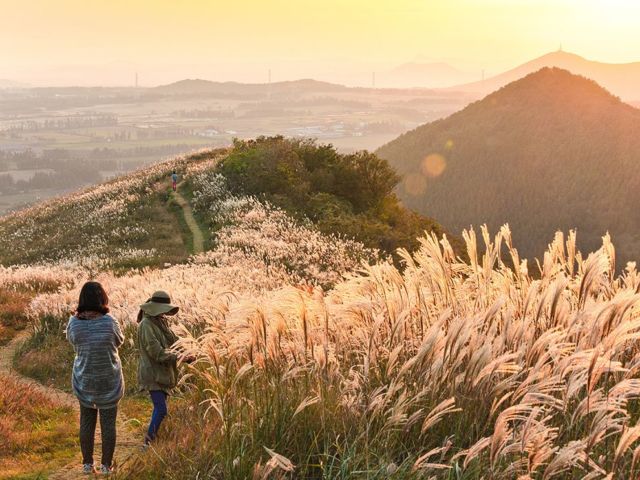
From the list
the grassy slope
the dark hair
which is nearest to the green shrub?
the grassy slope

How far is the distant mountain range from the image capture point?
509ft

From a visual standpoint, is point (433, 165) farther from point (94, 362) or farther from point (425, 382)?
point (425, 382)

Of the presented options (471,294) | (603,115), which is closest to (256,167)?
(471,294)

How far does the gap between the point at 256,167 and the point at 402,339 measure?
27.6 m

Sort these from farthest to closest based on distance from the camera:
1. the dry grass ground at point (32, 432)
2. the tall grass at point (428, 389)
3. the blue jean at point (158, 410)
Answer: the blue jean at point (158, 410)
the dry grass ground at point (32, 432)
the tall grass at point (428, 389)

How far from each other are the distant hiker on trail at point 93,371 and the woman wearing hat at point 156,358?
1.55 feet

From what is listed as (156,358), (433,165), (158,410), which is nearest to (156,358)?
(156,358)

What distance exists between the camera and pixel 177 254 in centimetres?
2219

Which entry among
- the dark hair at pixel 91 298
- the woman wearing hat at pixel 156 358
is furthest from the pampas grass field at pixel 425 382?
the dark hair at pixel 91 298

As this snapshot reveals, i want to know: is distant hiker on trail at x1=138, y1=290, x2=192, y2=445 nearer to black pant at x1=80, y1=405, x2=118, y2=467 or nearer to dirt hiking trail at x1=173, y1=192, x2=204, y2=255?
black pant at x1=80, y1=405, x2=118, y2=467

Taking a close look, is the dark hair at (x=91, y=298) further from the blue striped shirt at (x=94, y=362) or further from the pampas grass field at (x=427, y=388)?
the pampas grass field at (x=427, y=388)

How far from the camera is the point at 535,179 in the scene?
6865 inches

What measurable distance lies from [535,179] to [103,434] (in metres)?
182

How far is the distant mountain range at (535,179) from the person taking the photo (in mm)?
155000
